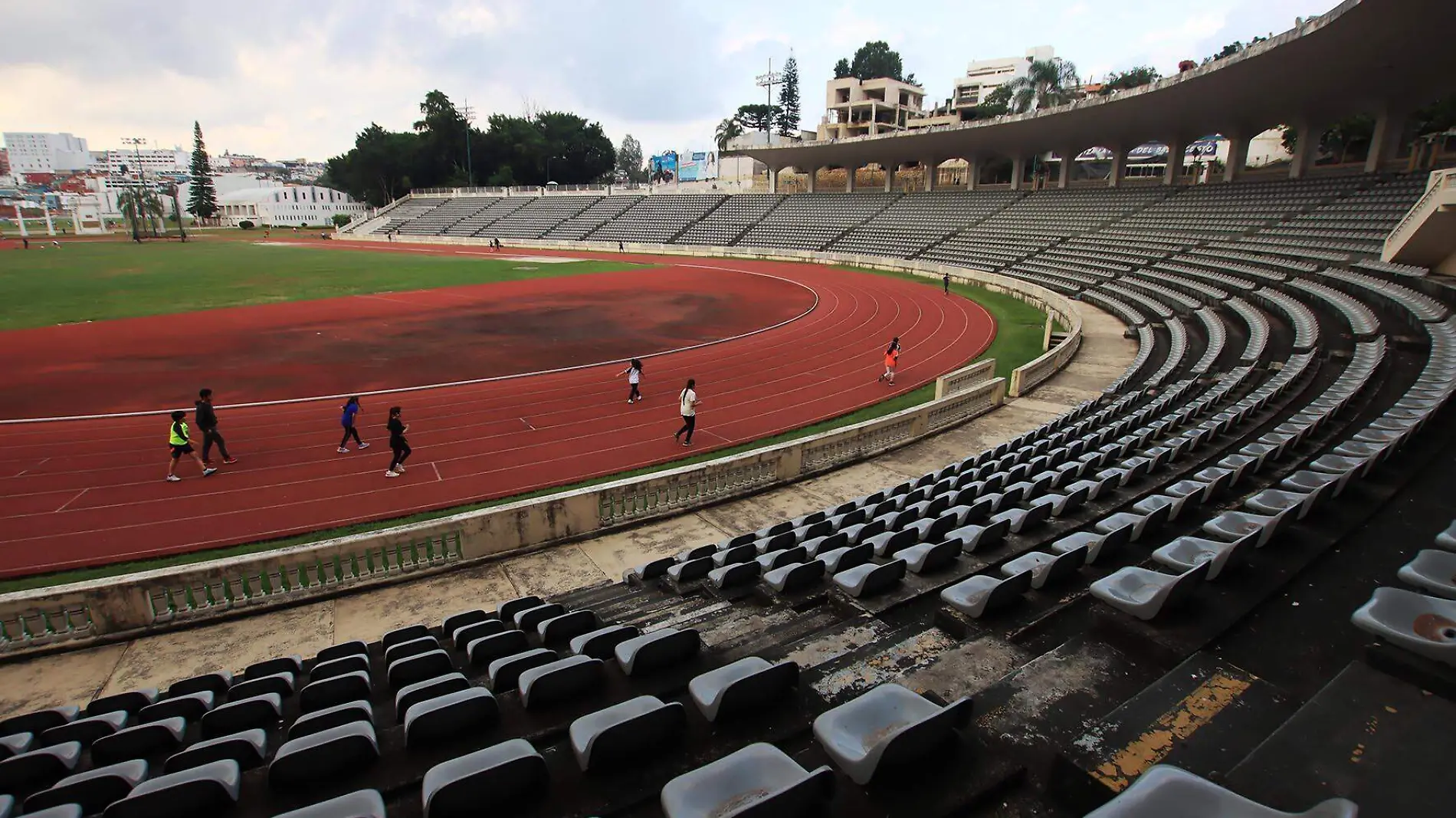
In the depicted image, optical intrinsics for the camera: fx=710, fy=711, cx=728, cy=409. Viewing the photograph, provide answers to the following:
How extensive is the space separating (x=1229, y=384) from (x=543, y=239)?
63.7m

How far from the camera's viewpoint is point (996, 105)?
300 feet

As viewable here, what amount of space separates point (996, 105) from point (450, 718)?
338ft

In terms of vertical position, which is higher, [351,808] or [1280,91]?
[1280,91]

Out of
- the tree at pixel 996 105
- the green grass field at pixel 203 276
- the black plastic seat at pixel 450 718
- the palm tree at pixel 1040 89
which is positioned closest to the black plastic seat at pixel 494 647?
the black plastic seat at pixel 450 718

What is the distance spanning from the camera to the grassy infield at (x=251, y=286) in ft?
41.7

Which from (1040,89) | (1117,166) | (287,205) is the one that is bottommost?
(1117,166)

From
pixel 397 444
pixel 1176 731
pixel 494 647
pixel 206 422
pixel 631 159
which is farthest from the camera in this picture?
pixel 631 159

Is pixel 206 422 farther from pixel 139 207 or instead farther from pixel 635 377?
pixel 139 207

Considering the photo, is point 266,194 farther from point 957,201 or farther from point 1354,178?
point 1354,178

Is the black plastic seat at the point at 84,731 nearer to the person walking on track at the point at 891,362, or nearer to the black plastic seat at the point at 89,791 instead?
the black plastic seat at the point at 89,791

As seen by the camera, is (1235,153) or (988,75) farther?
(988,75)

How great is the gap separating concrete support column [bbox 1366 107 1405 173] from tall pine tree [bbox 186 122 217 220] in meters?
146

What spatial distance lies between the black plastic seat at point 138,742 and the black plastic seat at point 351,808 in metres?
2.29

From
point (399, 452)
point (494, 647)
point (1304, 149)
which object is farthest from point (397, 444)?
point (1304, 149)
